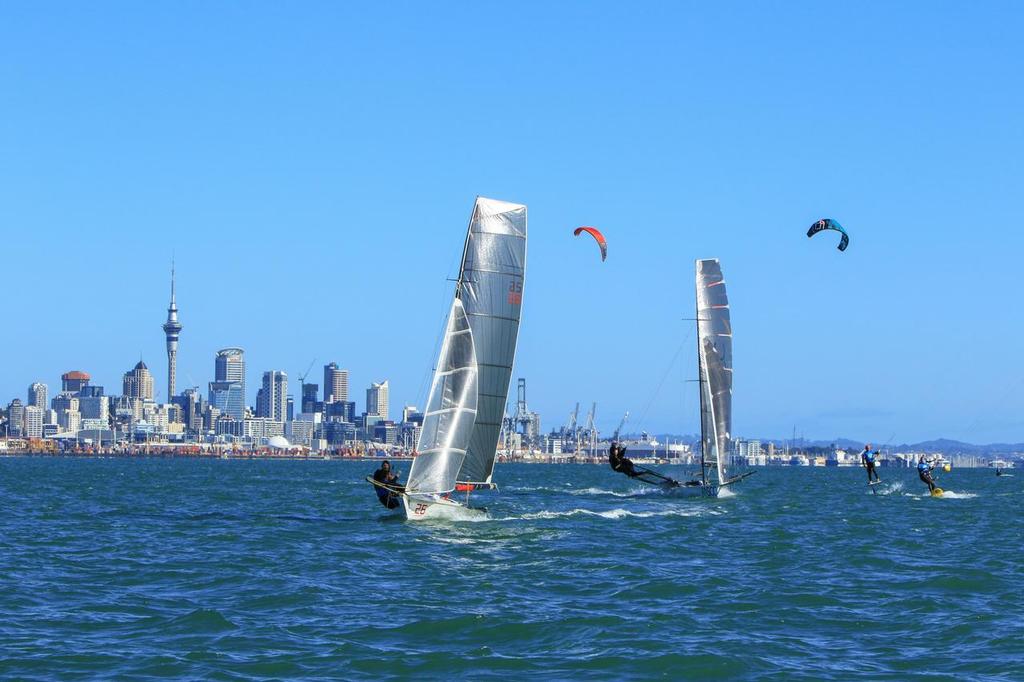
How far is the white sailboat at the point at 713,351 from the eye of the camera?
55.2 meters

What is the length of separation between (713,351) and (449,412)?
21004mm

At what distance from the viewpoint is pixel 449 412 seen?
3666 cm

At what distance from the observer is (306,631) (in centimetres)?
2023

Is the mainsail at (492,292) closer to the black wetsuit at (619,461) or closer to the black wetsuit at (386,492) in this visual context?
the black wetsuit at (386,492)

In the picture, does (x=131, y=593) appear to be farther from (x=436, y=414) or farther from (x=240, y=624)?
(x=436, y=414)

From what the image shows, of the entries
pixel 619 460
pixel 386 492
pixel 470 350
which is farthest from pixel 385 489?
pixel 619 460

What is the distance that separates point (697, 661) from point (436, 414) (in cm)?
1878

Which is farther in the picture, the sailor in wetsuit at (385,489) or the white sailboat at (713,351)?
the white sailboat at (713,351)

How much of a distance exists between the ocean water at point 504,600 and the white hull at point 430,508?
0.41 m

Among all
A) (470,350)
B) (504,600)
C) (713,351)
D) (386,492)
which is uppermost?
(713,351)

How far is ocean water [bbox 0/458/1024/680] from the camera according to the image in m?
18.3

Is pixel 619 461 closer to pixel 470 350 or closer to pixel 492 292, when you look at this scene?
pixel 492 292

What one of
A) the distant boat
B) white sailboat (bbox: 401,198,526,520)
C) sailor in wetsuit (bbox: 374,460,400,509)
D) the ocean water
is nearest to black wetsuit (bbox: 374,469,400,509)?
sailor in wetsuit (bbox: 374,460,400,509)

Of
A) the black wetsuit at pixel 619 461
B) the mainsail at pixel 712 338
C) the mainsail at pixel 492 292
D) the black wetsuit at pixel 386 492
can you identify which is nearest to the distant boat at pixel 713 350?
the mainsail at pixel 712 338
